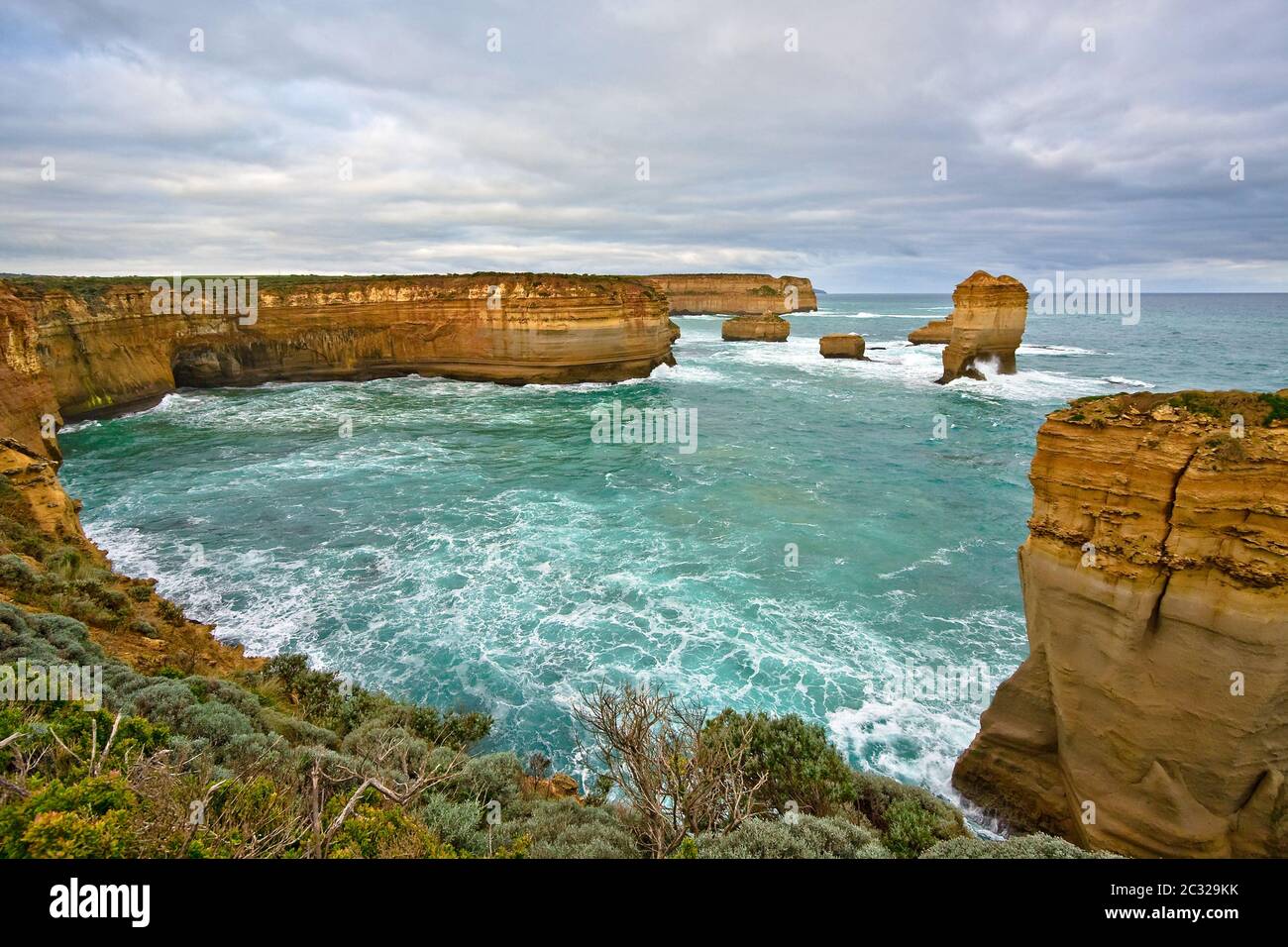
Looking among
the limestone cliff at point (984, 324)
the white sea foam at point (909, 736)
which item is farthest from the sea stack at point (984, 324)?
the white sea foam at point (909, 736)

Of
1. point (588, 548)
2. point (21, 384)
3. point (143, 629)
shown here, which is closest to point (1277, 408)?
point (588, 548)

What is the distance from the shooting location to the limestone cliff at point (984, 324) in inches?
1677

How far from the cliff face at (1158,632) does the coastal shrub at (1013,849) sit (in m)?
2.73

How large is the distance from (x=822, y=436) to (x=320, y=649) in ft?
82.2

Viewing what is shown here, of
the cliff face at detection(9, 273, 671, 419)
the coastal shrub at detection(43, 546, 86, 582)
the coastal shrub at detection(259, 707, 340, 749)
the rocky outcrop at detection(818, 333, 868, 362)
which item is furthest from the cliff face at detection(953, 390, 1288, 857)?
the rocky outcrop at detection(818, 333, 868, 362)

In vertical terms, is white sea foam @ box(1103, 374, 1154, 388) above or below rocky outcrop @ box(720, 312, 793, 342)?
below

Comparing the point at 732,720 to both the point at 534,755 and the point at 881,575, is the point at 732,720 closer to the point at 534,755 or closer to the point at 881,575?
the point at 534,755

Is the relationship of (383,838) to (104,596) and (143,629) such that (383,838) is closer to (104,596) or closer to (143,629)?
(143,629)

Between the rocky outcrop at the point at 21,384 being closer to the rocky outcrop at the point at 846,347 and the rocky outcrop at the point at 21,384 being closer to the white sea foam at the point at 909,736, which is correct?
the white sea foam at the point at 909,736

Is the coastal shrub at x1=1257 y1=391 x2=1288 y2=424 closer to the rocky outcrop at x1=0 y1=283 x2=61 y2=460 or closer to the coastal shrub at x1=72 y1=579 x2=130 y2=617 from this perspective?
the coastal shrub at x1=72 y1=579 x2=130 y2=617

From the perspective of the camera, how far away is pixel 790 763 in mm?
8141

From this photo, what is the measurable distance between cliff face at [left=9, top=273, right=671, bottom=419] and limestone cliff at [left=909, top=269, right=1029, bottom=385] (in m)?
23.2

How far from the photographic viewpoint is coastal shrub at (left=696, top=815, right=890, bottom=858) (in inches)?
209
